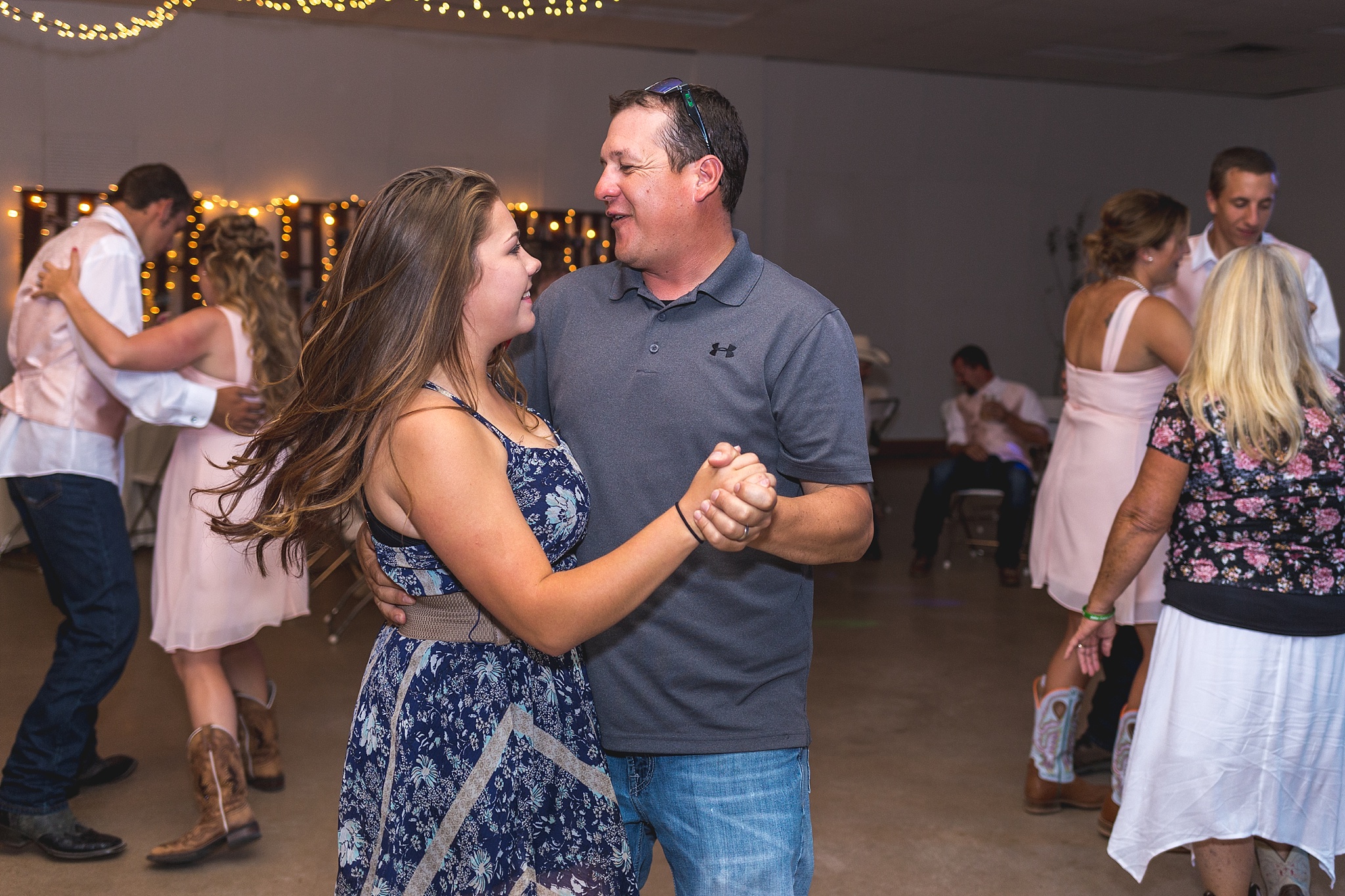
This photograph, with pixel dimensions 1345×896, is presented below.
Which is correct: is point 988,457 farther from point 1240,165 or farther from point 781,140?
point 781,140

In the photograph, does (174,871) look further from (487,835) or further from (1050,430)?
(1050,430)

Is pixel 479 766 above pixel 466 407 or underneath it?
underneath

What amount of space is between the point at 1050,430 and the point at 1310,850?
5669mm

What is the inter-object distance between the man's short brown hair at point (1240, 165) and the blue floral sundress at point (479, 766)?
287 centimetres

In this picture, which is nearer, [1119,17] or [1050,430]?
[1050,430]

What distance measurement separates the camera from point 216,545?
343 cm

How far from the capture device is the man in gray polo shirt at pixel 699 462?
1.75 metres

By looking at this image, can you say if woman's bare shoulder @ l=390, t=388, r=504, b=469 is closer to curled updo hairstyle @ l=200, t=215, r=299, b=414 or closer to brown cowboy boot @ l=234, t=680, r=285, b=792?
curled updo hairstyle @ l=200, t=215, r=299, b=414

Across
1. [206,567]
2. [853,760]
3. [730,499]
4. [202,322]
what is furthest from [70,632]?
[730,499]

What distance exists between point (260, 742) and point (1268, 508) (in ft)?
9.53

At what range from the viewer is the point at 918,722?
4488 mm

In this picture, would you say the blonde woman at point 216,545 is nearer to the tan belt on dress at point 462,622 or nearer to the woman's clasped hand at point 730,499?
the tan belt on dress at point 462,622

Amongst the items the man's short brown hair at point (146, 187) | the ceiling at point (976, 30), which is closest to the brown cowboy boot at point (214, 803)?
the man's short brown hair at point (146, 187)

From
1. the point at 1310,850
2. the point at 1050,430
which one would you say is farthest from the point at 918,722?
the point at 1050,430
